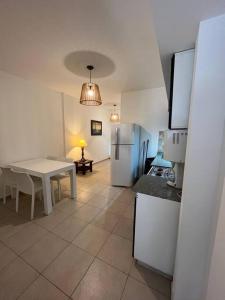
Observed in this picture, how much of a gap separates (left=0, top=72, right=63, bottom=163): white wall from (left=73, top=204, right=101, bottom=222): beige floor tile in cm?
188

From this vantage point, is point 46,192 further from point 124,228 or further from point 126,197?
point 126,197

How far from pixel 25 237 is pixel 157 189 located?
6.03 ft

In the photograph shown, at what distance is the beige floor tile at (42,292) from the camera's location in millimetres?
1120

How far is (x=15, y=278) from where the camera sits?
4.13 feet

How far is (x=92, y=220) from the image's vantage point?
212 centimetres

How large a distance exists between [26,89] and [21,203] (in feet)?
8.18

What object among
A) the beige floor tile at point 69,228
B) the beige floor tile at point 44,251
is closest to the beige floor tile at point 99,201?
the beige floor tile at point 69,228

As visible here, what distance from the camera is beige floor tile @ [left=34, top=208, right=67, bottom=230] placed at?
1992 millimetres

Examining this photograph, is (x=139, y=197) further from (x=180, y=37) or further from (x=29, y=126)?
(x=29, y=126)

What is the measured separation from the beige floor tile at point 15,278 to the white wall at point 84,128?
10.5ft

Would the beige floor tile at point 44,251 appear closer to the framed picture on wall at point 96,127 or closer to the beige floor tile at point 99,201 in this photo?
the beige floor tile at point 99,201

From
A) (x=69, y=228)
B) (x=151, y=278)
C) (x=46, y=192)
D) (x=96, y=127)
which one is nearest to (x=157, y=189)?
(x=151, y=278)

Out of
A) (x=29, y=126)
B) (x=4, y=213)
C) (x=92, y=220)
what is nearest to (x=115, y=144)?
(x=92, y=220)

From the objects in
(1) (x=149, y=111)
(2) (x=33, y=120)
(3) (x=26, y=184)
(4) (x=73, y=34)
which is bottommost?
(3) (x=26, y=184)
